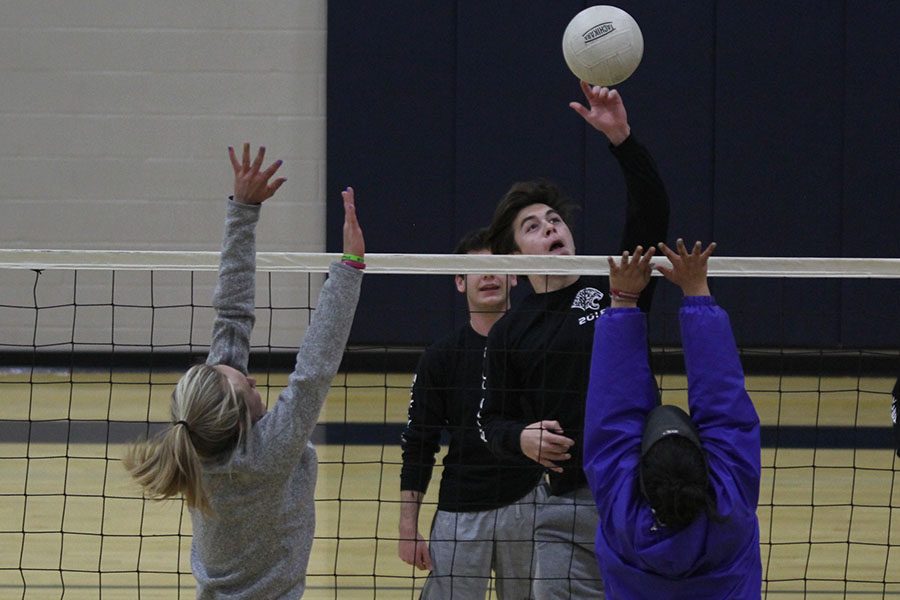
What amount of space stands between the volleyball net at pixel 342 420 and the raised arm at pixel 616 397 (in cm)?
81

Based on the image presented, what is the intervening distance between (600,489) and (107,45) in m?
8.52

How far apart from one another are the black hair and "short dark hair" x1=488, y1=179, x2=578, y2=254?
137 centimetres

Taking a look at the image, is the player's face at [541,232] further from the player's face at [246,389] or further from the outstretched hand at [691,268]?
the player's face at [246,389]

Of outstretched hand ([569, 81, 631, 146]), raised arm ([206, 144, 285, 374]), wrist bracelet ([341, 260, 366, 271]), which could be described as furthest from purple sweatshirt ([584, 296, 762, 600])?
raised arm ([206, 144, 285, 374])

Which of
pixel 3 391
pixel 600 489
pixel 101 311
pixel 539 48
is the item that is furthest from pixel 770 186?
pixel 600 489

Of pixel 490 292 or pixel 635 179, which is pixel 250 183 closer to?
pixel 635 179

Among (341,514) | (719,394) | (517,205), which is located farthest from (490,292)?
(341,514)

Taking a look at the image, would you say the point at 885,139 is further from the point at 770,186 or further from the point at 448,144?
the point at 448,144

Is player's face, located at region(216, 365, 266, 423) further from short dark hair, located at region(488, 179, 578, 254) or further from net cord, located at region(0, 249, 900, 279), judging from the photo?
short dark hair, located at region(488, 179, 578, 254)

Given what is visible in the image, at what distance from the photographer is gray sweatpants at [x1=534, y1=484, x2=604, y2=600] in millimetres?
3322

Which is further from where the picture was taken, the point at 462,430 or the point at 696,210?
the point at 696,210

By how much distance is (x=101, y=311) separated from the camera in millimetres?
10203

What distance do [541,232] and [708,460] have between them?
129cm

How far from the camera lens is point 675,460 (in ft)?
7.65
